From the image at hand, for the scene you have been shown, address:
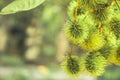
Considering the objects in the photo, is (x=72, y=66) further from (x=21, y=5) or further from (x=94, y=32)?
(x=21, y=5)

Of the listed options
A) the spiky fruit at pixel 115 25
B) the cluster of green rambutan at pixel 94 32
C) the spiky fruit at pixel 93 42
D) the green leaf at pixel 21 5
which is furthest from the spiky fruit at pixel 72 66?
the green leaf at pixel 21 5

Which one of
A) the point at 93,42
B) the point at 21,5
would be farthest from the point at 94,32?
the point at 21,5

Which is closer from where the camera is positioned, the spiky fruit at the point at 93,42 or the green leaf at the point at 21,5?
the green leaf at the point at 21,5

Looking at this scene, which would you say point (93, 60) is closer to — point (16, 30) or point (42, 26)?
point (42, 26)

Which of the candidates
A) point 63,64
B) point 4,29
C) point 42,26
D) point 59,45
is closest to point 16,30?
point 4,29

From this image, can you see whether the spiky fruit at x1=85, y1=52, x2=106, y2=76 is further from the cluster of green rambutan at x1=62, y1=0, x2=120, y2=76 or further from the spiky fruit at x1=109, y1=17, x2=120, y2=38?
the spiky fruit at x1=109, y1=17, x2=120, y2=38

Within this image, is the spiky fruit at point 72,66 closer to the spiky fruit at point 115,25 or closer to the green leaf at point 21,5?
the spiky fruit at point 115,25

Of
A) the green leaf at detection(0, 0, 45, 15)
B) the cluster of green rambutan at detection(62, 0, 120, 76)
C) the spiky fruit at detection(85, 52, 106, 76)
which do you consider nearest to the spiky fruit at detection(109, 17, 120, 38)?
the cluster of green rambutan at detection(62, 0, 120, 76)

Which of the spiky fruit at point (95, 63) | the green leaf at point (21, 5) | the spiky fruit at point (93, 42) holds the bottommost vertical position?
the spiky fruit at point (95, 63)

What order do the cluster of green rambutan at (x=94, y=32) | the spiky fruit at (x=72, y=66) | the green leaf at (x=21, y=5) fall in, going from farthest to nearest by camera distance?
the spiky fruit at (x=72, y=66) < the cluster of green rambutan at (x=94, y=32) < the green leaf at (x=21, y=5)
